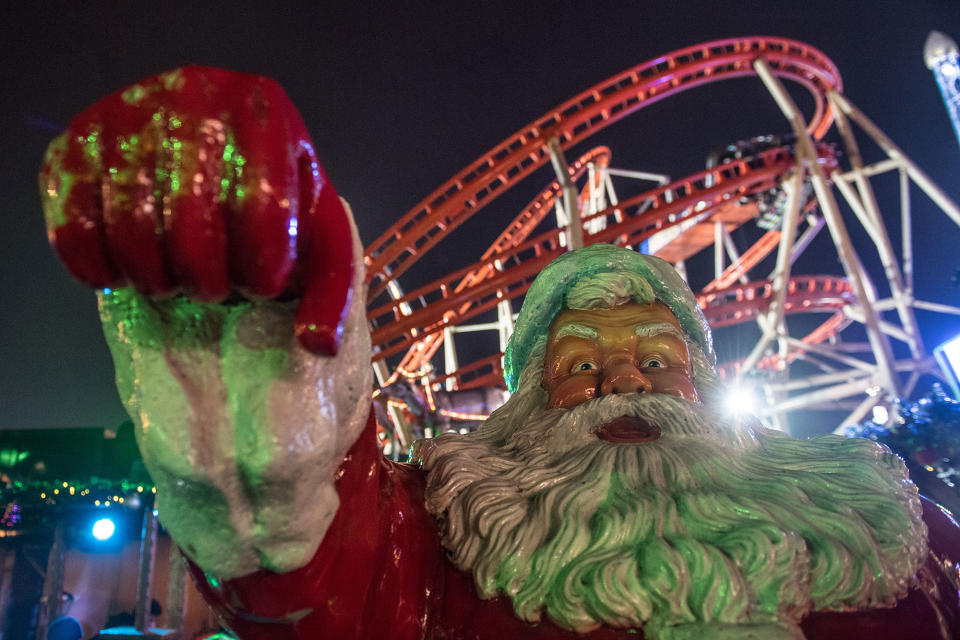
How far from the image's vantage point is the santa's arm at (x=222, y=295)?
57 centimetres

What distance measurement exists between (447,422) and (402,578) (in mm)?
9406

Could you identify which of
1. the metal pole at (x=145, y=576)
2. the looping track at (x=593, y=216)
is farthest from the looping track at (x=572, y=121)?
the metal pole at (x=145, y=576)

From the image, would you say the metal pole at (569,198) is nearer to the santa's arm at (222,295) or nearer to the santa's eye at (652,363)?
the santa's eye at (652,363)

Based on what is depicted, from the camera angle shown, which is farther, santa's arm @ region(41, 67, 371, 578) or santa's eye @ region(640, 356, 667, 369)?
santa's eye @ region(640, 356, 667, 369)

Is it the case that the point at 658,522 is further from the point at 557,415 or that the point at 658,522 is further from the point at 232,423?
the point at 232,423

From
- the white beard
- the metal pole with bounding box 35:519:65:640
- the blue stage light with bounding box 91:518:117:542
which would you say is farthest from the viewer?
the blue stage light with bounding box 91:518:117:542

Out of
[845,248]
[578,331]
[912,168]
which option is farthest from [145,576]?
[912,168]

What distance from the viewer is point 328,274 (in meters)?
0.67

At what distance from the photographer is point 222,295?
599 mm

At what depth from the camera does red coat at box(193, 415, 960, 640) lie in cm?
89

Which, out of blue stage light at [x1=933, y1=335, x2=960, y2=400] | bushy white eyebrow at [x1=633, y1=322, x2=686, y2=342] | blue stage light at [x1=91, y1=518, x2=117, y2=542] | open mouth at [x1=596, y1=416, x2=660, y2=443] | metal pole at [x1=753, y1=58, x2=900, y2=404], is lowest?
open mouth at [x1=596, y1=416, x2=660, y2=443]

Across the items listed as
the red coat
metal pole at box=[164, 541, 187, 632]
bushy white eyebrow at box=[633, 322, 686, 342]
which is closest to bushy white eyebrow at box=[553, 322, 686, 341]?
bushy white eyebrow at box=[633, 322, 686, 342]

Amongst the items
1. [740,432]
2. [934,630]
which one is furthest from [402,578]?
[934,630]

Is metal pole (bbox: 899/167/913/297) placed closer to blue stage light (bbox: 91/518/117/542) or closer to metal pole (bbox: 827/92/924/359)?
metal pole (bbox: 827/92/924/359)
